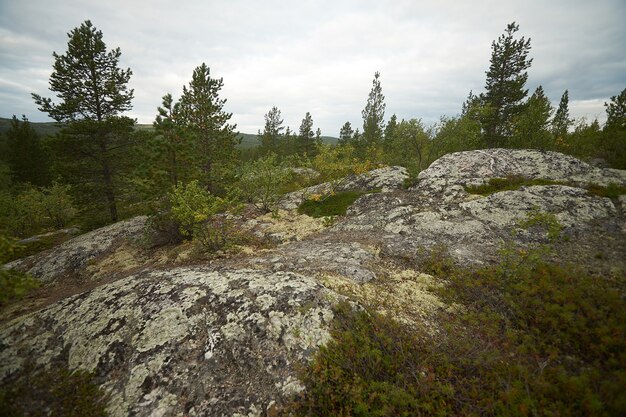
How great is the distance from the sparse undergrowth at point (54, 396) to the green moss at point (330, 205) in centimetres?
1269

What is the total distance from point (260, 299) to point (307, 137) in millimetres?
50462

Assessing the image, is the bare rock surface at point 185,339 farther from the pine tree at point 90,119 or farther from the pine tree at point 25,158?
the pine tree at point 25,158

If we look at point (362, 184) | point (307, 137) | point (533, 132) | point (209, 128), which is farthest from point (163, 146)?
point (307, 137)

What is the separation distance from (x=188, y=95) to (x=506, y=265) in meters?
22.5

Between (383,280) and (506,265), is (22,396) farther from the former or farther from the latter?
(506,265)

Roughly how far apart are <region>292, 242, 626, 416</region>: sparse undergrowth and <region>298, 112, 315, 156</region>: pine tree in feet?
163

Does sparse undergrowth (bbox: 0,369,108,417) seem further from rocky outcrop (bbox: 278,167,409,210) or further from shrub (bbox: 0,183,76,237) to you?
shrub (bbox: 0,183,76,237)

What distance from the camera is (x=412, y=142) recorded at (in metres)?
28.9

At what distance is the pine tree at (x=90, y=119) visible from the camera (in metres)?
17.6

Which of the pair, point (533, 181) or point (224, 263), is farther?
point (533, 181)

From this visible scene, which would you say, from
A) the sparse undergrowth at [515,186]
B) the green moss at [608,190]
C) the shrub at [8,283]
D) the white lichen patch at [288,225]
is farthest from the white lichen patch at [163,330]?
the green moss at [608,190]

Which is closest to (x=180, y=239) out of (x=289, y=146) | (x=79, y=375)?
(x=79, y=375)

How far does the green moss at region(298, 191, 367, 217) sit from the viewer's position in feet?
53.6

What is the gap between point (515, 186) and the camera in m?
13.8
